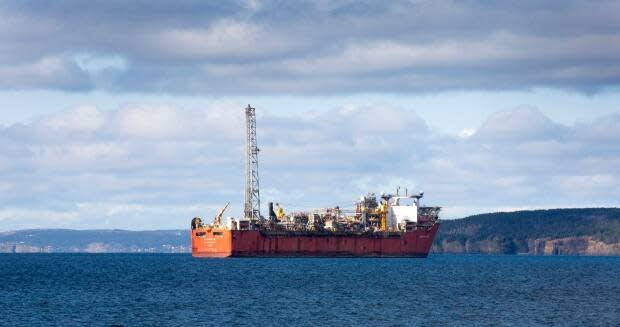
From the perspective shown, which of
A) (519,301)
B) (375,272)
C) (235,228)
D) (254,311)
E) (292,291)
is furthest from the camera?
(235,228)

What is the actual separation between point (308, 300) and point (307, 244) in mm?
84328

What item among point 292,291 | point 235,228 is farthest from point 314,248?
point 292,291

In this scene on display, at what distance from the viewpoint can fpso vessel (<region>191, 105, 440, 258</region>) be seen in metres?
172

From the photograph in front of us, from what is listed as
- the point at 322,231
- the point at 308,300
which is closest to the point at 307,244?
the point at 322,231

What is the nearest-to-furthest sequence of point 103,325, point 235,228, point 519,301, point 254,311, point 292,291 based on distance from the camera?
1. point 103,325
2. point 254,311
3. point 519,301
4. point 292,291
5. point 235,228

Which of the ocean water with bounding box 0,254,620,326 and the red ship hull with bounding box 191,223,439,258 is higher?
the red ship hull with bounding box 191,223,439,258

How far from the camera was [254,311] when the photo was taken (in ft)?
266

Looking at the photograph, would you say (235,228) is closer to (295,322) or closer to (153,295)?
(153,295)

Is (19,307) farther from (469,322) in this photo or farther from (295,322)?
(469,322)

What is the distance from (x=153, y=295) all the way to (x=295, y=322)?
26305mm

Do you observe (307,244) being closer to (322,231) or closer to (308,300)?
(322,231)

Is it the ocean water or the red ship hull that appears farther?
the red ship hull

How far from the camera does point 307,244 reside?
175500 mm

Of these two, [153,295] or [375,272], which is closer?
[153,295]
